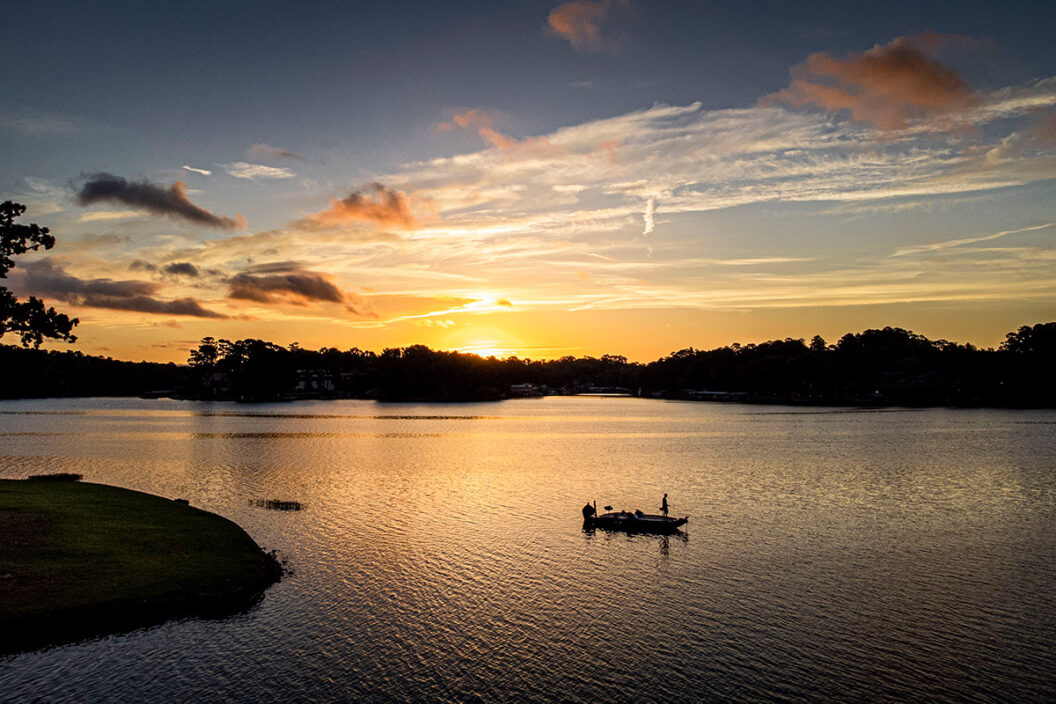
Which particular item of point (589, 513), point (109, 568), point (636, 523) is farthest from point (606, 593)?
point (109, 568)

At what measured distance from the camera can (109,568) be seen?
3139 centimetres

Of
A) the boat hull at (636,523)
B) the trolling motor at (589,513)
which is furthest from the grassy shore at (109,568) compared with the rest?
the boat hull at (636,523)

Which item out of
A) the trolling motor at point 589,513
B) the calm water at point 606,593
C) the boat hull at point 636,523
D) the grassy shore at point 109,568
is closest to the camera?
the calm water at point 606,593

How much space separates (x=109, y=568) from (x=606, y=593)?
78.5 ft

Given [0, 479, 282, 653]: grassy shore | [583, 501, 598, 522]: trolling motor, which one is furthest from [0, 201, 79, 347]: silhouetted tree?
[583, 501, 598, 522]: trolling motor

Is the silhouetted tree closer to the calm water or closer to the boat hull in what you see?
the calm water

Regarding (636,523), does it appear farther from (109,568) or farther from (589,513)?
(109,568)

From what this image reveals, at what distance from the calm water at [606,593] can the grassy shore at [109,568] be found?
135 cm

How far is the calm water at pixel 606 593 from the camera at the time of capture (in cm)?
2405

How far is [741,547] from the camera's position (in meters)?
43.6

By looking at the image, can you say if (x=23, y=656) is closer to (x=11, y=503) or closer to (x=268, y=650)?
(x=268, y=650)

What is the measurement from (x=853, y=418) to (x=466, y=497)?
150 meters

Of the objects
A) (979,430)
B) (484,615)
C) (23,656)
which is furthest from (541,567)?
(979,430)

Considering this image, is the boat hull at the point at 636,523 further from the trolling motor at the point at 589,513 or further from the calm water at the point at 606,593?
the calm water at the point at 606,593
